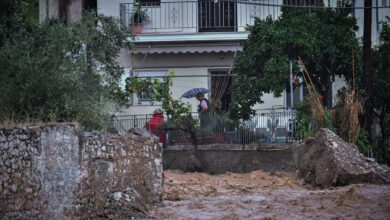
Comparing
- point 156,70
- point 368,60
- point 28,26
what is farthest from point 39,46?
point 156,70

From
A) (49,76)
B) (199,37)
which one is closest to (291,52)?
(199,37)

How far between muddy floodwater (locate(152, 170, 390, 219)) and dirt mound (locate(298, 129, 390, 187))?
405 millimetres

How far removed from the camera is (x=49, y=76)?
13.4 metres

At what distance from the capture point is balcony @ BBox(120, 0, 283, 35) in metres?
26.1

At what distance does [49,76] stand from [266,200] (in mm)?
4573

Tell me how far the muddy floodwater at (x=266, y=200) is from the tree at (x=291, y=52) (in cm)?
374

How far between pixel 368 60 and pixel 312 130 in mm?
2914

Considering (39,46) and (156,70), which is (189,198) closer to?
(39,46)

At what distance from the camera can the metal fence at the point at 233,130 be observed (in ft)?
66.9

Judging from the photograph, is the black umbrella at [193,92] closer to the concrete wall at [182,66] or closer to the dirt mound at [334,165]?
the concrete wall at [182,66]

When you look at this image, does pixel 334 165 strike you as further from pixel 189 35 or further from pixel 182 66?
pixel 182 66

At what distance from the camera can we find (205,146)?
20594mm

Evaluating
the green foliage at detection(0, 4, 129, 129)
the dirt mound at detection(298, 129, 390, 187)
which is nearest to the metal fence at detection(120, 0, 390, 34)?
the dirt mound at detection(298, 129, 390, 187)

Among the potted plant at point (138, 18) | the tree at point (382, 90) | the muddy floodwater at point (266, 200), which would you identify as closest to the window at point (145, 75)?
the potted plant at point (138, 18)
